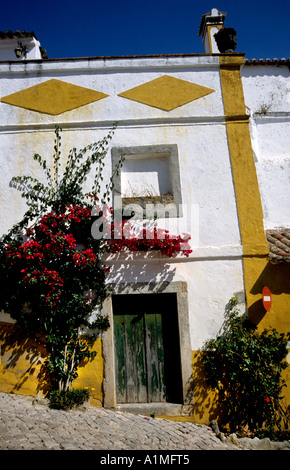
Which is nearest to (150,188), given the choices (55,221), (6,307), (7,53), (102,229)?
(102,229)

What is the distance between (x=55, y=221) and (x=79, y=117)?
2.01 metres

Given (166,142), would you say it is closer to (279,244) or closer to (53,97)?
(53,97)

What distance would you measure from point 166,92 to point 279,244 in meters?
3.33

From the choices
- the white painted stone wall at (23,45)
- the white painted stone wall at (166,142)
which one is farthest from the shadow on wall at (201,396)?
the white painted stone wall at (23,45)

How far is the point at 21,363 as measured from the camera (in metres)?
5.31

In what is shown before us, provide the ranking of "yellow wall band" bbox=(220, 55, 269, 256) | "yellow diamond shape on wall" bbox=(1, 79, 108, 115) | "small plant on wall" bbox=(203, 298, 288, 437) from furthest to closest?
1. "yellow diamond shape on wall" bbox=(1, 79, 108, 115)
2. "yellow wall band" bbox=(220, 55, 269, 256)
3. "small plant on wall" bbox=(203, 298, 288, 437)

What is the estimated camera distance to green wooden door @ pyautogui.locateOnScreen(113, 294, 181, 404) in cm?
544

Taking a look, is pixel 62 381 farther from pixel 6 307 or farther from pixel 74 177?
pixel 74 177

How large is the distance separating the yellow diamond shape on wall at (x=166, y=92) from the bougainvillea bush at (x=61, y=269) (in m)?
1.91

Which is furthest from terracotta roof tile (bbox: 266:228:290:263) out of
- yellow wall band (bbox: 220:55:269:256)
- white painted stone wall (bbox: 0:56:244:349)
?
white painted stone wall (bbox: 0:56:244:349)

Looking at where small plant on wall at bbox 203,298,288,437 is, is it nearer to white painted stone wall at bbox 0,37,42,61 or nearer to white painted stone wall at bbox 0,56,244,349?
white painted stone wall at bbox 0,56,244,349

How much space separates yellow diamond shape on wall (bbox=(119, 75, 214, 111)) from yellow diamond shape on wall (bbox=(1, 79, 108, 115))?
63cm

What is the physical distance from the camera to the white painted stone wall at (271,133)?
6.75 metres

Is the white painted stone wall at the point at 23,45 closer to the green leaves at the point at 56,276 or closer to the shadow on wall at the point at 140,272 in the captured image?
the green leaves at the point at 56,276
